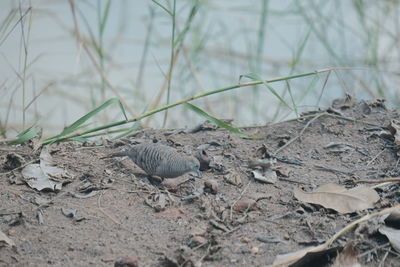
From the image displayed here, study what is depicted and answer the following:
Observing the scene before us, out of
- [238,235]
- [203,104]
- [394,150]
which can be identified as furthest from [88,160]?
[203,104]

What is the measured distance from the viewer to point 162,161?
2373mm

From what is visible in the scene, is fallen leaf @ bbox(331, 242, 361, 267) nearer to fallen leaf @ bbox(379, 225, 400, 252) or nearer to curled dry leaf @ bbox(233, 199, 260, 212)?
fallen leaf @ bbox(379, 225, 400, 252)

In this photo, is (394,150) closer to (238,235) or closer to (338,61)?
(238,235)

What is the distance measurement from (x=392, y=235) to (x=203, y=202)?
708 millimetres

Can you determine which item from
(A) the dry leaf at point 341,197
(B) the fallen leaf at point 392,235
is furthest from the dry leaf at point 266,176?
(B) the fallen leaf at point 392,235

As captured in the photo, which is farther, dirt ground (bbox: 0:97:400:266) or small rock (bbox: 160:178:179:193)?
small rock (bbox: 160:178:179:193)

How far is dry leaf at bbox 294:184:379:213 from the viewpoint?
7.27 ft

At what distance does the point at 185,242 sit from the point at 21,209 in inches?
26.7

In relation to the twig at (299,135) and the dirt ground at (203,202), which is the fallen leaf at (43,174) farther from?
the twig at (299,135)

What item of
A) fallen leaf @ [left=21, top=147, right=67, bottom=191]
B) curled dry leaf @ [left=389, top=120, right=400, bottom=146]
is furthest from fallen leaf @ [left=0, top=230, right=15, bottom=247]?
curled dry leaf @ [left=389, top=120, right=400, bottom=146]

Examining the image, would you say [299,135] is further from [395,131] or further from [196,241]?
[196,241]

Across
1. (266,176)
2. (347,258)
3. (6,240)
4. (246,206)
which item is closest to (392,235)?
(347,258)

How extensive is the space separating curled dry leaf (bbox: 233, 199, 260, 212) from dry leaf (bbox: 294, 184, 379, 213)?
18 cm

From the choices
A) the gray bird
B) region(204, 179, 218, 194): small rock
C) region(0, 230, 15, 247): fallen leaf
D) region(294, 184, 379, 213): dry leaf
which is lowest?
region(0, 230, 15, 247): fallen leaf
